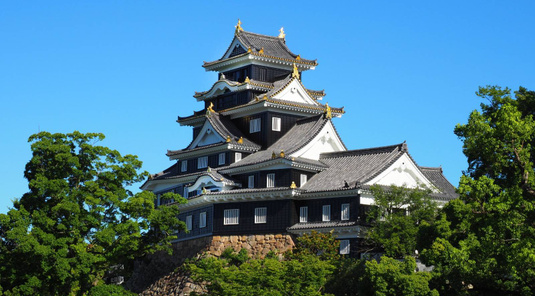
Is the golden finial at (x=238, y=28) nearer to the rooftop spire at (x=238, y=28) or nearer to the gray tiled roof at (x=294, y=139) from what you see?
the rooftop spire at (x=238, y=28)

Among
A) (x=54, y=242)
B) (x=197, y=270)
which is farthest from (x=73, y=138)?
(x=197, y=270)

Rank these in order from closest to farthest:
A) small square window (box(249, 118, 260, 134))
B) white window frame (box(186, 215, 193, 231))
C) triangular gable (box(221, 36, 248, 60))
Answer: white window frame (box(186, 215, 193, 231))
small square window (box(249, 118, 260, 134))
triangular gable (box(221, 36, 248, 60))

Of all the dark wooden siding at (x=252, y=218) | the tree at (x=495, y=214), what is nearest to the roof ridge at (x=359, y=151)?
the dark wooden siding at (x=252, y=218)

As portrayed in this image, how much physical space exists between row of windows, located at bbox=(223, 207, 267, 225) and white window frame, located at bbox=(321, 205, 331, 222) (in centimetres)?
400

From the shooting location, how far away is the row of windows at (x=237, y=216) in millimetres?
61594

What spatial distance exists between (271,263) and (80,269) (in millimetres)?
10544

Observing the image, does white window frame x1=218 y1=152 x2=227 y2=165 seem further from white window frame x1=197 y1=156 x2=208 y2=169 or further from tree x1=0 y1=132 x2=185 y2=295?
tree x1=0 y1=132 x2=185 y2=295

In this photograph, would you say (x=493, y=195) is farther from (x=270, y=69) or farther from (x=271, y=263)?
(x=270, y=69)

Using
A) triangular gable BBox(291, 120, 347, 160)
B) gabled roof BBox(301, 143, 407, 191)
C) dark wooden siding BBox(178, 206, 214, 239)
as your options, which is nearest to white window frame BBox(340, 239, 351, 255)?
gabled roof BBox(301, 143, 407, 191)

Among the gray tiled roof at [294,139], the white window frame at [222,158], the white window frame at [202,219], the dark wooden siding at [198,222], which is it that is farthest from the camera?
the white window frame at [222,158]

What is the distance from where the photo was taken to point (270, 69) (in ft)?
235

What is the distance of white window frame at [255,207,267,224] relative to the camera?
6153cm

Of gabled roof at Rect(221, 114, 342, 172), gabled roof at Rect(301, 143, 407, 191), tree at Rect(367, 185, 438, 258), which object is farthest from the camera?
gabled roof at Rect(221, 114, 342, 172)

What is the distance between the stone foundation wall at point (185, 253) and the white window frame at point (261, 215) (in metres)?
0.93
